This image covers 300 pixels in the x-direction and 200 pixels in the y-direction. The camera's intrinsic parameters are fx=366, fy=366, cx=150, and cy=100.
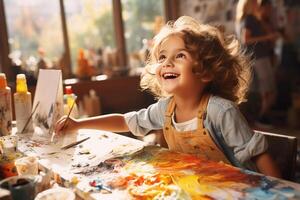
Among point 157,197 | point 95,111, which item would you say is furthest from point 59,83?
point 95,111

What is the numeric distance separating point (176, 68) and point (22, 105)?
605 millimetres

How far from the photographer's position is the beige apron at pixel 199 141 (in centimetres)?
115

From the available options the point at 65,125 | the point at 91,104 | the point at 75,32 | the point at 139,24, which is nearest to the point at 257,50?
the point at 139,24

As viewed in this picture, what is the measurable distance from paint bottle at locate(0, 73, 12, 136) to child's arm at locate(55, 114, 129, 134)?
0.67ft

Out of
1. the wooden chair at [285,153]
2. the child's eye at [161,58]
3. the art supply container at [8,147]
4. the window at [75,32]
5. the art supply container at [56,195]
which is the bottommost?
the wooden chair at [285,153]

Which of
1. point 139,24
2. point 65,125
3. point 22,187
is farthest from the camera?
point 139,24

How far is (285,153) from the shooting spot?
1.12 m

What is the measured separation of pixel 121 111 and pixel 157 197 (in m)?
2.69

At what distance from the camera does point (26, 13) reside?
3.26m

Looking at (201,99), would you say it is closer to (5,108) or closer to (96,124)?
(96,124)

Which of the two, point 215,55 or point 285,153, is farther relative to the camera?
point 215,55

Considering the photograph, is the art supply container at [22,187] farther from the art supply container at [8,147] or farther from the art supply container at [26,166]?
the art supply container at [8,147]

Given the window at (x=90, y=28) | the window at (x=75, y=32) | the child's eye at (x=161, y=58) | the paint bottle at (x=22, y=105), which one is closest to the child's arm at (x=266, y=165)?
the child's eye at (x=161, y=58)

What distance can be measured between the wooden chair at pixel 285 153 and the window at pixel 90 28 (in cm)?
248
